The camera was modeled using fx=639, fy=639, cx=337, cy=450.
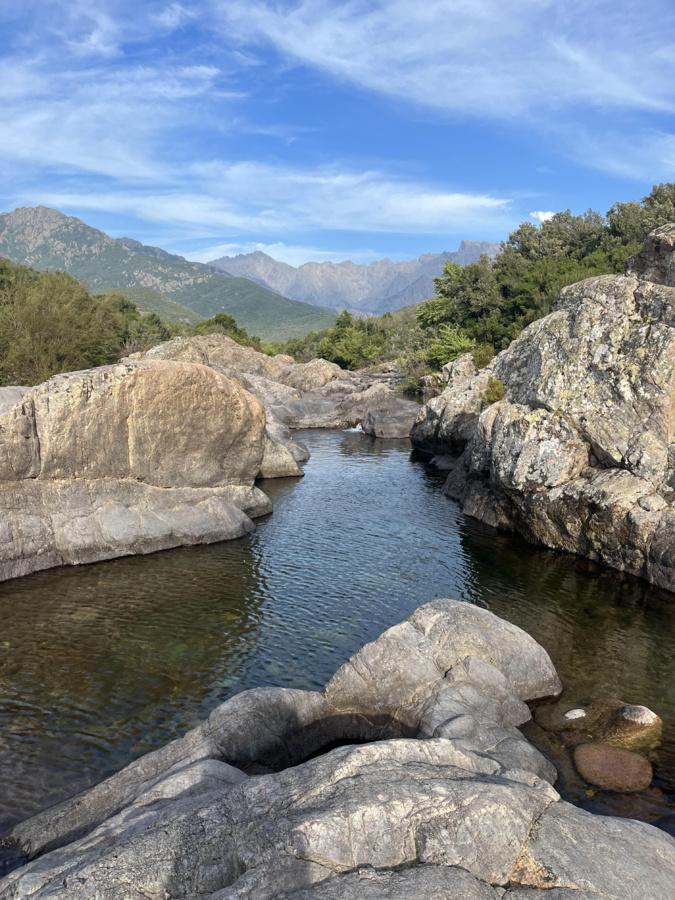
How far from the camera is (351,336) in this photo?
14762 centimetres

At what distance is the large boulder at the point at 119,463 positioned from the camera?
26109 mm

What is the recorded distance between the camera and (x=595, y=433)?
29.4 m

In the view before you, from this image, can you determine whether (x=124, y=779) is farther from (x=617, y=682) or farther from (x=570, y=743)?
(x=617, y=682)

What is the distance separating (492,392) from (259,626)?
1163 inches

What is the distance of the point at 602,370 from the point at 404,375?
73707 millimetres

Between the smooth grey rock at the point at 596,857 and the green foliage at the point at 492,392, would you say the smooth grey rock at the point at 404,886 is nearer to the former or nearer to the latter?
the smooth grey rock at the point at 596,857

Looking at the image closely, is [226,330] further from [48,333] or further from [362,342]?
[48,333]

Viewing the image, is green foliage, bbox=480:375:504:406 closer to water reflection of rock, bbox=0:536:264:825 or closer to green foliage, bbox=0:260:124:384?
water reflection of rock, bbox=0:536:264:825

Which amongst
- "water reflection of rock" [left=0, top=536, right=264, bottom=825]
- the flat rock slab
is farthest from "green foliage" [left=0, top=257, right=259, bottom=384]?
the flat rock slab

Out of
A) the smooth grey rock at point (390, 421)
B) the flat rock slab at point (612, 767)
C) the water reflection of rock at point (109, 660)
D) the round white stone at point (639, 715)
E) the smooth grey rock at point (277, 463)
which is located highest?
the smooth grey rock at point (390, 421)

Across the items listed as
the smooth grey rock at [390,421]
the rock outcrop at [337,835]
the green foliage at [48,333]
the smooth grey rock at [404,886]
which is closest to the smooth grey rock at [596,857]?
the rock outcrop at [337,835]

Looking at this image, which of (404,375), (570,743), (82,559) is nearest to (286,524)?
(82,559)

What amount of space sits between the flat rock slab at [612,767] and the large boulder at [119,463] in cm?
1953

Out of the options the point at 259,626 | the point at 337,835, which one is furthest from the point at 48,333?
the point at 337,835
